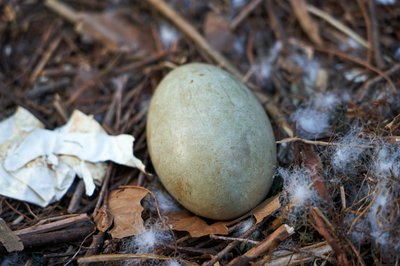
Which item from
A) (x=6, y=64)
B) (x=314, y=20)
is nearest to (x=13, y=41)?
(x=6, y=64)

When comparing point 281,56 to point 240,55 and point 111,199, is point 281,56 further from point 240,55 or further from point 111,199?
point 111,199

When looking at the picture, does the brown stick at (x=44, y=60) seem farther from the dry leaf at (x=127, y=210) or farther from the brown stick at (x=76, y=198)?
the dry leaf at (x=127, y=210)

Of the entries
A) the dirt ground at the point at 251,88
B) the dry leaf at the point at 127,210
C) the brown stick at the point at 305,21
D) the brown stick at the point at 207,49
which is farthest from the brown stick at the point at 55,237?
the brown stick at the point at 305,21

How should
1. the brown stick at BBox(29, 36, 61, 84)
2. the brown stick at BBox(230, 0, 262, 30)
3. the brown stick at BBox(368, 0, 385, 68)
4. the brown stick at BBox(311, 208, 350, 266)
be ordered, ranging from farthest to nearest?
the brown stick at BBox(230, 0, 262, 30) < the brown stick at BBox(29, 36, 61, 84) < the brown stick at BBox(368, 0, 385, 68) < the brown stick at BBox(311, 208, 350, 266)

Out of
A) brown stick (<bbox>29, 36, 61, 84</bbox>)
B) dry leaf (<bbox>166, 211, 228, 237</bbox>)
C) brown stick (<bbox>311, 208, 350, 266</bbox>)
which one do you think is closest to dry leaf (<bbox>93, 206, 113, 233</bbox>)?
dry leaf (<bbox>166, 211, 228, 237</bbox>)

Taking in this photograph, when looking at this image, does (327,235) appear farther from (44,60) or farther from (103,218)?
(44,60)

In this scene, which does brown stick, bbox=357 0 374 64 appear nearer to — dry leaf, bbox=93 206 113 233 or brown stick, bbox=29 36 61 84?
dry leaf, bbox=93 206 113 233

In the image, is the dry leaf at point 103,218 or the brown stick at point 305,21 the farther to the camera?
the brown stick at point 305,21

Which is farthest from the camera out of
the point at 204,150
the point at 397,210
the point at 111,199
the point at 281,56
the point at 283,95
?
the point at 281,56
